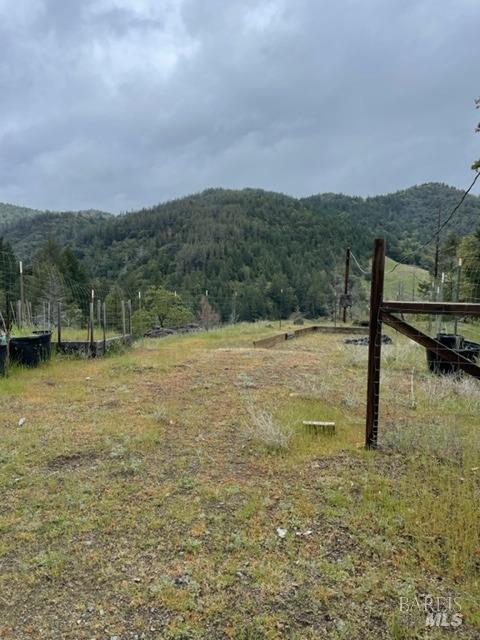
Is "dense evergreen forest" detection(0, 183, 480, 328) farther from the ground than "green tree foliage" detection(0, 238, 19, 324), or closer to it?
farther from the ground

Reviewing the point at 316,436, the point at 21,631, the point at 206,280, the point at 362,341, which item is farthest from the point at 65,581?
the point at 206,280

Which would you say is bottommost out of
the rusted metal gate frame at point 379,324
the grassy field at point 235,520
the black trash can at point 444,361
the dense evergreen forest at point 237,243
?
the grassy field at point 235,520

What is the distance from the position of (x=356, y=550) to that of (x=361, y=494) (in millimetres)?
640

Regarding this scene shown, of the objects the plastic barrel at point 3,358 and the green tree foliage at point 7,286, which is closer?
the plastic barrel at point 3,358

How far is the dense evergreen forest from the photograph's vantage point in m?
48.9

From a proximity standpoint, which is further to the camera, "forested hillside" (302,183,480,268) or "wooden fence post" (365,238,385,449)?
"forested hillside" (302,183,480,268)

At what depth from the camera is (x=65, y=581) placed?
7.33 ft

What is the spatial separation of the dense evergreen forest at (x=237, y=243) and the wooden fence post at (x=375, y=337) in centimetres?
3692
